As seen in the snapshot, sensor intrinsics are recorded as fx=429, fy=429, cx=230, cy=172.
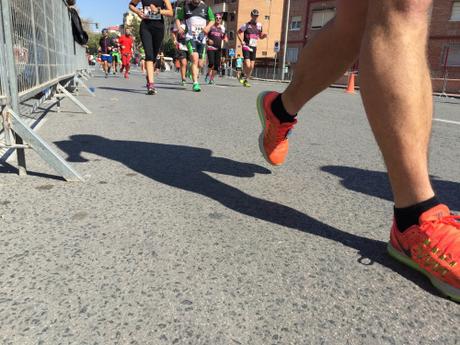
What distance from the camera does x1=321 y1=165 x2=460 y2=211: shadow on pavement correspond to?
6.74 feet

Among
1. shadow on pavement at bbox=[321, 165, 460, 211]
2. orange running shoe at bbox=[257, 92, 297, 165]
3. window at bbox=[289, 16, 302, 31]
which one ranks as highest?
window at bbox=[289, 16, 302, 31]

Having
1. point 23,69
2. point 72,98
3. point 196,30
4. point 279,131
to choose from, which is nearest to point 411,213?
point 279,131

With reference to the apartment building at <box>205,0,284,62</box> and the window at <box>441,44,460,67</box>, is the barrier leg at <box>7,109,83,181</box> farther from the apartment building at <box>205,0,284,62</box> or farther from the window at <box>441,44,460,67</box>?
the apartment building at <box>205,0,284,62</box>

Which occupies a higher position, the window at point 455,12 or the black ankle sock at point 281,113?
the window at point 455,12

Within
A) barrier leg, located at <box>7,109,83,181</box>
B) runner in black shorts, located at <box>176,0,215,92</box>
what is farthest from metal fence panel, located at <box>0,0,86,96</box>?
runner in black shorts, located at <box>176,0,215,92</box>

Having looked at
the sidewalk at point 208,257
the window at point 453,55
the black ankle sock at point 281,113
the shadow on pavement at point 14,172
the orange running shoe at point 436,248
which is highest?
the window at point 453,55

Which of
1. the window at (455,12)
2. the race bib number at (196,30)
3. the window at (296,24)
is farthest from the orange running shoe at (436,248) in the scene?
the window at (296,24)

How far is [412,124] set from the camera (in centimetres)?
125

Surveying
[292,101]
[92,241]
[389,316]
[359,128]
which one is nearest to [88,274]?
[92,241]

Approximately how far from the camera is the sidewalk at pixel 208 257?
1025mm

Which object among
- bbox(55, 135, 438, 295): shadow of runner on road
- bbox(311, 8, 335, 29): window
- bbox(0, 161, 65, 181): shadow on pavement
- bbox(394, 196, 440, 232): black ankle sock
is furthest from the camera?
bbox(311, 8, 335, 29): window

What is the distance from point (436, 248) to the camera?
1.22m

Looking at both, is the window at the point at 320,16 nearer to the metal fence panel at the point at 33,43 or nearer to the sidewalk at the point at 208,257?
the metal fence panel at the point at 33,43

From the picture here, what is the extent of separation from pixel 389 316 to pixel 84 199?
4.40 ft
